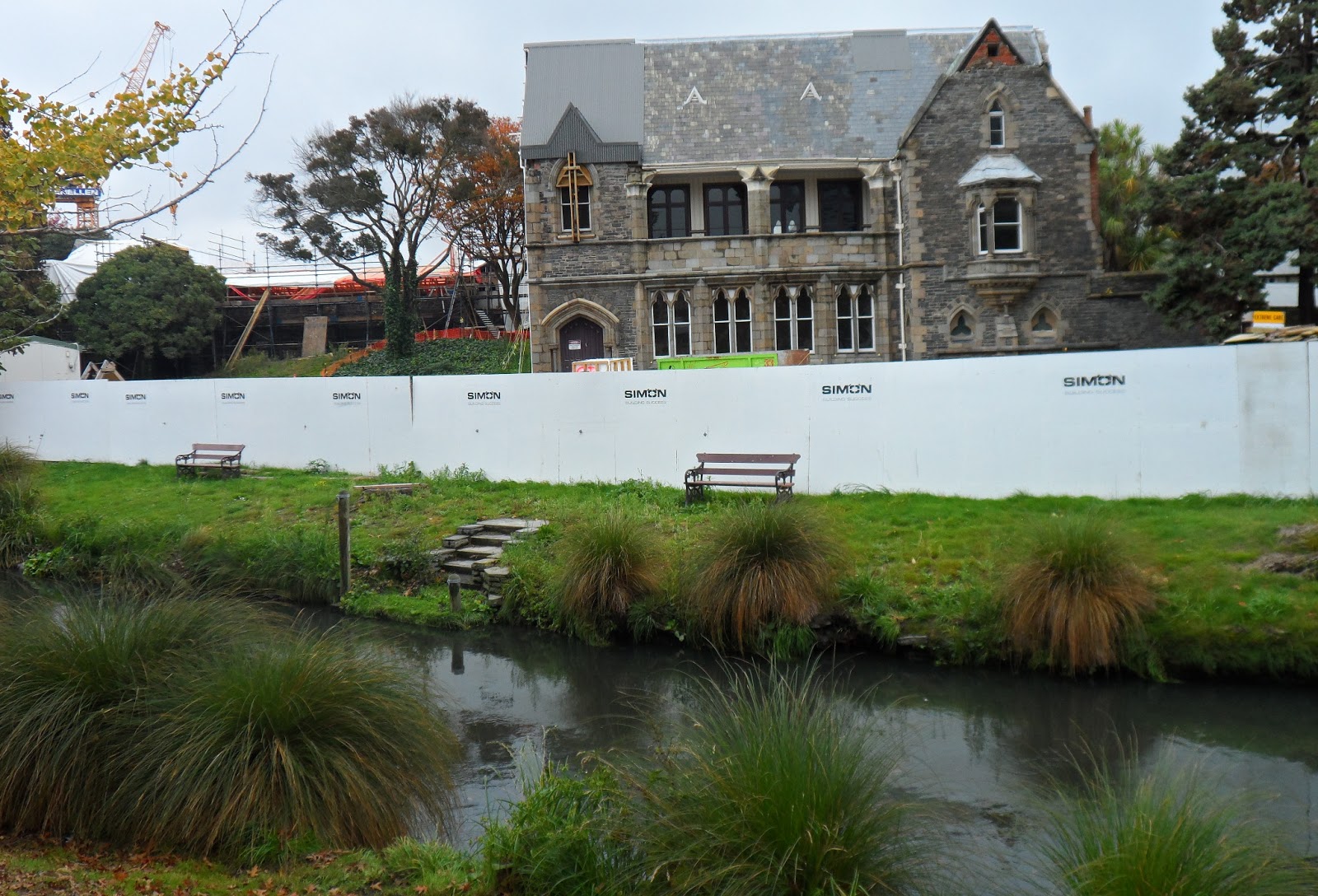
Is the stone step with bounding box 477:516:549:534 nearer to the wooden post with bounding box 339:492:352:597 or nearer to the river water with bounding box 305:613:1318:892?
the wooden post with bounding box 339:492:352:597

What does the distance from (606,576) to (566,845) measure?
7.07m

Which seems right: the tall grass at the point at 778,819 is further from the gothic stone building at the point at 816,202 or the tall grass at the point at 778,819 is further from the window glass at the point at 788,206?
the window glass at the point at 788,206

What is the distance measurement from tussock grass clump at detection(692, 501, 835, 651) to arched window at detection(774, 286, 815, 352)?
59.6ft

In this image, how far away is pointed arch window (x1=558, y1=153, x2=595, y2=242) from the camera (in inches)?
1145

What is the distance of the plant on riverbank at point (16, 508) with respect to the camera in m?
17.2

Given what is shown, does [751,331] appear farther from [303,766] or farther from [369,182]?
[303,766]

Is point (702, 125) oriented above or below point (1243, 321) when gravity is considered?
above

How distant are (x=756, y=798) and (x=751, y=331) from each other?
25330mm

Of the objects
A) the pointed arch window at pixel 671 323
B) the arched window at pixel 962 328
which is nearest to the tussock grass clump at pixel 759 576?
the arched window at pixel 962 328

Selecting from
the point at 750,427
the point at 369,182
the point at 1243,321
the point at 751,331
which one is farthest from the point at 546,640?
the point at 369,182

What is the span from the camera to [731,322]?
1175 inches

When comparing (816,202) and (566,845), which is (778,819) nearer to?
(566,845)

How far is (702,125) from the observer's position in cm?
3003

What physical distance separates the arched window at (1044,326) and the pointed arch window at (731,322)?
24.2ft
